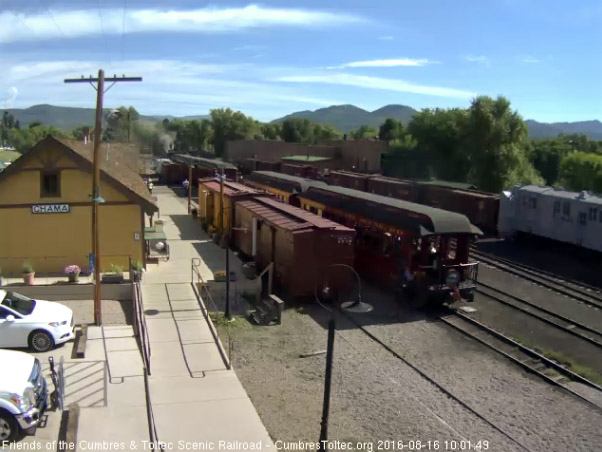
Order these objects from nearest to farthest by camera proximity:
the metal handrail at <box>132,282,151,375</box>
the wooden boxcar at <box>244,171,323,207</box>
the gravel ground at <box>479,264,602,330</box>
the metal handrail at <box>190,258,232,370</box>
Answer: the metal handrail at <box>132,282,151,375</box>
the metal handrail at <box>190,258,232,370</box>
the gravel ground at <box>479,264,602,330</box>
the wooden boxcar at <box>244,171,323,207</box>

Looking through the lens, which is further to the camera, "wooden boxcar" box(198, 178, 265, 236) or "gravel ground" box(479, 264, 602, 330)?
"wooden boxcar" box(198, 178, 265, 236)

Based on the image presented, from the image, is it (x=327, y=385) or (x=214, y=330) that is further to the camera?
(x=214, y=330)

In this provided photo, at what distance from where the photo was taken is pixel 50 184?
20406 millimetres

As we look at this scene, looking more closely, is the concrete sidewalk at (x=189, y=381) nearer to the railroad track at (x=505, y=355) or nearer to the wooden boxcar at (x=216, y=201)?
the railroad track at (x=505, y=355)

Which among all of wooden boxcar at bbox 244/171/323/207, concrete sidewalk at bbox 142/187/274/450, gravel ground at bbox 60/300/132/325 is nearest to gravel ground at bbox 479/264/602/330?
wooden boxcar at bbox 244/171/323/207

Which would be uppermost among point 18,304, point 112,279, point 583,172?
point 583,172

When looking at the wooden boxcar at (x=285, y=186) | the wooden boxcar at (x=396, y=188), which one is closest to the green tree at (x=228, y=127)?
the wooden boxcar at (x=396, y=188)

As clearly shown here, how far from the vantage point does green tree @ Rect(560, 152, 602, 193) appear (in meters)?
52.6

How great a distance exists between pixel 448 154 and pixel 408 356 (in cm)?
6283

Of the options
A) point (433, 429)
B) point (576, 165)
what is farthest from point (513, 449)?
point (576, 165)

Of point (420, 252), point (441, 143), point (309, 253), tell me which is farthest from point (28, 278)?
point (441, 143)

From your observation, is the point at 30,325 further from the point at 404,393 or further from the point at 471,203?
the point at 471,203

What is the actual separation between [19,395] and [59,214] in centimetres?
1270

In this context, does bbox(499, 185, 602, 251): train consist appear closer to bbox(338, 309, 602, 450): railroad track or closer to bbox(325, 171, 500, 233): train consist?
bbox(325, 171, 500, 233): train consist
